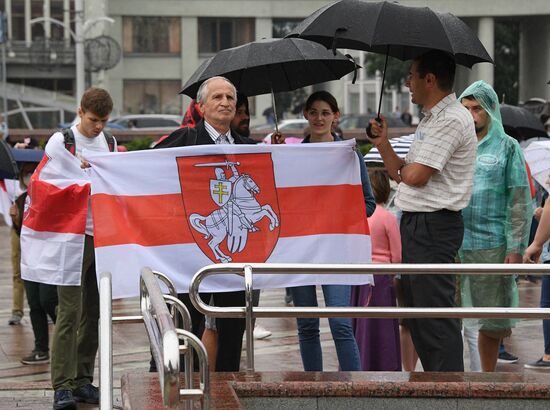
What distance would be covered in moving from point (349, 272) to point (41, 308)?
15.2 ft

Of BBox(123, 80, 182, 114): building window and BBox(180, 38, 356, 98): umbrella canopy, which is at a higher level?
BBox(123, 80, 182, 114): building window

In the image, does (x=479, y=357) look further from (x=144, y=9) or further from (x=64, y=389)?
(x=144, y=9)

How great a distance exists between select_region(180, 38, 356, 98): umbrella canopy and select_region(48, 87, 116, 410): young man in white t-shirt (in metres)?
0.65

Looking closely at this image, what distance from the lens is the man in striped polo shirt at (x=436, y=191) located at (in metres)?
7.00

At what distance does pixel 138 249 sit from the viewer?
7.36 meters

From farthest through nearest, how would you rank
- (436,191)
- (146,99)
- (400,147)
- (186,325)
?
(146,99), (400,147), (436,191), (186,325)

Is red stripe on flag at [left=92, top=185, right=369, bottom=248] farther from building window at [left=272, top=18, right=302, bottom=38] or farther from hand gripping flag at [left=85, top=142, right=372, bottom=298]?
building window at [left=272, top=18, right=302, bottom=38]

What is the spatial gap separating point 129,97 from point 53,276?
60646mm

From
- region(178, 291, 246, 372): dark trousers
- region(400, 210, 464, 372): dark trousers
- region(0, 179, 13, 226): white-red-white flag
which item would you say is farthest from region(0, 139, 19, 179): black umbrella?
region(400, 210, 464, 372): dark trousers

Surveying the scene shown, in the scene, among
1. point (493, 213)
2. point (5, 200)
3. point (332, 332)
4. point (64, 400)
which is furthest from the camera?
point (5, 200)

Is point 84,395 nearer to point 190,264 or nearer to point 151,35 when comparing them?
point 190,264

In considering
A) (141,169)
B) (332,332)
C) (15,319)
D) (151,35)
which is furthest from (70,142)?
(151,35)

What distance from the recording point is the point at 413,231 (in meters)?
7.06

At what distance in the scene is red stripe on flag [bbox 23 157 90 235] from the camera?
8.04 m
